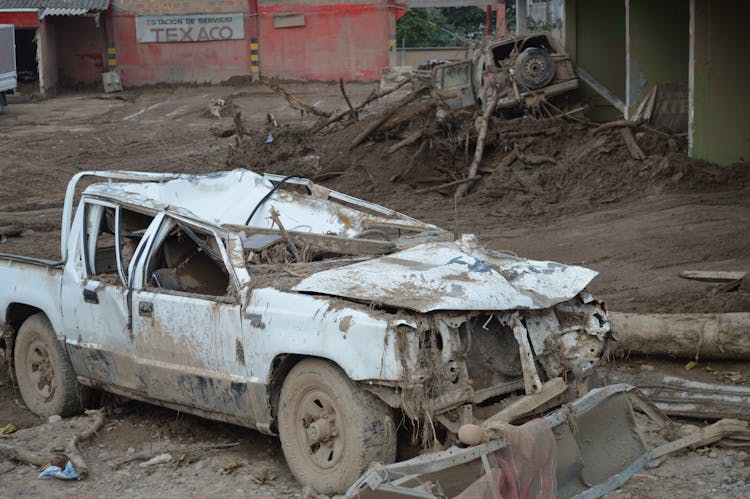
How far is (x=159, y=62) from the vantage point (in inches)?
1407

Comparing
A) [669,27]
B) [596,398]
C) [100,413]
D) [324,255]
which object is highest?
[669,27]

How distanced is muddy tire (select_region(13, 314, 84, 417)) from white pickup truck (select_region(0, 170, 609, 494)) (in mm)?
14

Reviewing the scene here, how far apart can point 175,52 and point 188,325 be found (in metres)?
30.2

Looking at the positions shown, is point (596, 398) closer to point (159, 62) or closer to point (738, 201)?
point (738, 201)

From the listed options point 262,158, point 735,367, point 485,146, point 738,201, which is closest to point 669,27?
point 485,146

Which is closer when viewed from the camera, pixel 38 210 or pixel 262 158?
pixel 38 210

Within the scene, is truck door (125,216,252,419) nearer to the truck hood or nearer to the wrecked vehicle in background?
the truck hood

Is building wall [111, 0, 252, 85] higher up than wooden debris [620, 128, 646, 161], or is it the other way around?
building wall [111, 0, 252, 85]

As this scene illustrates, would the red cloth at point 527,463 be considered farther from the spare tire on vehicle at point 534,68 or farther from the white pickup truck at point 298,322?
the spare tire on vehicle at point 534,68

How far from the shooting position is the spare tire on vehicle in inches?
711

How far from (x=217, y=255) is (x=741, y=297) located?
4.69 meters

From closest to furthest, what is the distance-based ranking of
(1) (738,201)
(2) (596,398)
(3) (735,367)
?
(2) (596,398) < (3) (735,367) < (1) (738,201)

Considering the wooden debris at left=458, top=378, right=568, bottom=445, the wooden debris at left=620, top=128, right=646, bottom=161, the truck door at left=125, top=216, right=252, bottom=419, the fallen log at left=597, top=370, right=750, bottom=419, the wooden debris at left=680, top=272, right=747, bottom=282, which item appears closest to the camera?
the wooden debris at left=458, top=378, right=568, bottom=445

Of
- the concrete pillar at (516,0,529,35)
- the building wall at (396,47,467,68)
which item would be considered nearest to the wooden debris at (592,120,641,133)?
the concrete pillar at (516,0,529,35)
